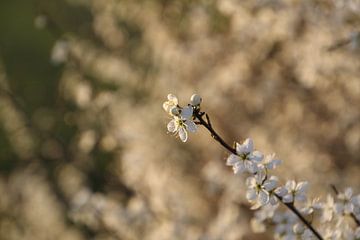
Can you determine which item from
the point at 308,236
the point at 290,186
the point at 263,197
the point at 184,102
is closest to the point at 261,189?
the point at 263,197

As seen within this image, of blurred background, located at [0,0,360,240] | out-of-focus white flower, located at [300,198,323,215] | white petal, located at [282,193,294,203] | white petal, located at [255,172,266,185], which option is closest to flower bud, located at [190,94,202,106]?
white petal, located at [255,172,266,185]

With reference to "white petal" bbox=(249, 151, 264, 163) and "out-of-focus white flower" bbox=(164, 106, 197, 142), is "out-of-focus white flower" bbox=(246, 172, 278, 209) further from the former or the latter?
"out-of-focus white flower" bbox=(164, 106, 197, 142)

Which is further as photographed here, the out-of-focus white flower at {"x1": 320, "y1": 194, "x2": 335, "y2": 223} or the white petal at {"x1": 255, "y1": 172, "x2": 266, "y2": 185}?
the out-of-focus white flower at {"x1": 320, "y1": 194, "x2": 335, "y2": 223}

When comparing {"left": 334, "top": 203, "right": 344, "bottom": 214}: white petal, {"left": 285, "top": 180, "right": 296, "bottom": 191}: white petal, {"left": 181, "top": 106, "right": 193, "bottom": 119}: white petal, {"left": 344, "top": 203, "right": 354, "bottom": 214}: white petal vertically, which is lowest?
{"left": 344, "top": 203, "right": 354, "bottom": 214}: white petal

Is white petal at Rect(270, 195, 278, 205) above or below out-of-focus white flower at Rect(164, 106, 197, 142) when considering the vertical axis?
below

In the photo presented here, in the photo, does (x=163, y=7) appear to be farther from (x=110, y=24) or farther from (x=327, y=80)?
(x=327, y=80)

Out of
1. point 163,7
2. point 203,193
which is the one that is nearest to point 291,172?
point 203,193

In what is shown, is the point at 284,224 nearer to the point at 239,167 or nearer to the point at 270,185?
the point at 270,185

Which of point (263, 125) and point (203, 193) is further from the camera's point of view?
point (203, 193)
